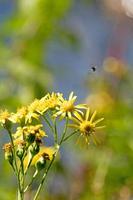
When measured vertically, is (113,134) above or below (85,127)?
above

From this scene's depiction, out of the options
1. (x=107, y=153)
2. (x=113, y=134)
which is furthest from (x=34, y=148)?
(x=107, y=153)

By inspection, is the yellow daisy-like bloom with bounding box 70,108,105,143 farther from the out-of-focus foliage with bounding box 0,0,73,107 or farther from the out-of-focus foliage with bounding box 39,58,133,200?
the out-of-focus foliage with bounding box 0,0,73,107

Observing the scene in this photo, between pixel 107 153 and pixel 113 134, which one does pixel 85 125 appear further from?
pixel 107 153

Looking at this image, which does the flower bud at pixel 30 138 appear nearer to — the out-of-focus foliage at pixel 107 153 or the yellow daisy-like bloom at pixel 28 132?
the yellow daisy-like bloom at pixel 28 132

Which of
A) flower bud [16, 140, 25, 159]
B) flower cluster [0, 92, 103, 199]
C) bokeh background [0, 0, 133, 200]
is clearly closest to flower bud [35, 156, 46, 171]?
flower cluster [0, 92, 103, 199]

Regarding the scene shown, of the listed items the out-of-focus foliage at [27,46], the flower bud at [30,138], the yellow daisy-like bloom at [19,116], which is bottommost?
the flower bud at [30,138]

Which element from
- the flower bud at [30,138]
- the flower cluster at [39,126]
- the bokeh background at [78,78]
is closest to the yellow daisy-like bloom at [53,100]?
the flower cluster at [39,126]

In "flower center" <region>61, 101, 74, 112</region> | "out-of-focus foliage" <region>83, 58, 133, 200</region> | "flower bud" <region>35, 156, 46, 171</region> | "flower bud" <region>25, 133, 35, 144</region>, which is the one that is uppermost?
"out-of-focus foliage" <region>83, 58, 133, 200</region>
